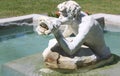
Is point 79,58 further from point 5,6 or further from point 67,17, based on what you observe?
point 5,6

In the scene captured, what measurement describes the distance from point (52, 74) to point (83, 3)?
8112 millimetres

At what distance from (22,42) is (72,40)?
289 centimetres

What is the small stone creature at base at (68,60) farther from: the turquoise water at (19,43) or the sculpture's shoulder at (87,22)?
the turquoise water at (19,43)

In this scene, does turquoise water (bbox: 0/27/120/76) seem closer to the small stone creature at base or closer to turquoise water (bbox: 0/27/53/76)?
turquoise water (bbox: 0/27/53/76)

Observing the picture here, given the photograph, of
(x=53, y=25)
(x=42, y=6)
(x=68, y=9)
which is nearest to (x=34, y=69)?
(x=53, y=25)

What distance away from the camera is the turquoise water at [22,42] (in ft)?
21.8

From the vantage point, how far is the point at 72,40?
4723 millimetres

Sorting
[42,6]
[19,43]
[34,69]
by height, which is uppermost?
[34,69]

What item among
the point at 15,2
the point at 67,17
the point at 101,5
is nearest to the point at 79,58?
the point at 67,17

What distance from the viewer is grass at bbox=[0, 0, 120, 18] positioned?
10633mm

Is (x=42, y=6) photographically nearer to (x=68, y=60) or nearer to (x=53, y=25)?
(x=68, y=60)

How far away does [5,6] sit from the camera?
11656mm

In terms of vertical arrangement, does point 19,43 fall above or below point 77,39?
below

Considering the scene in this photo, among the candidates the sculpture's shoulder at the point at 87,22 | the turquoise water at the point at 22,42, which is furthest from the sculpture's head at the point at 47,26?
the turquoise water at the point at 22,42
